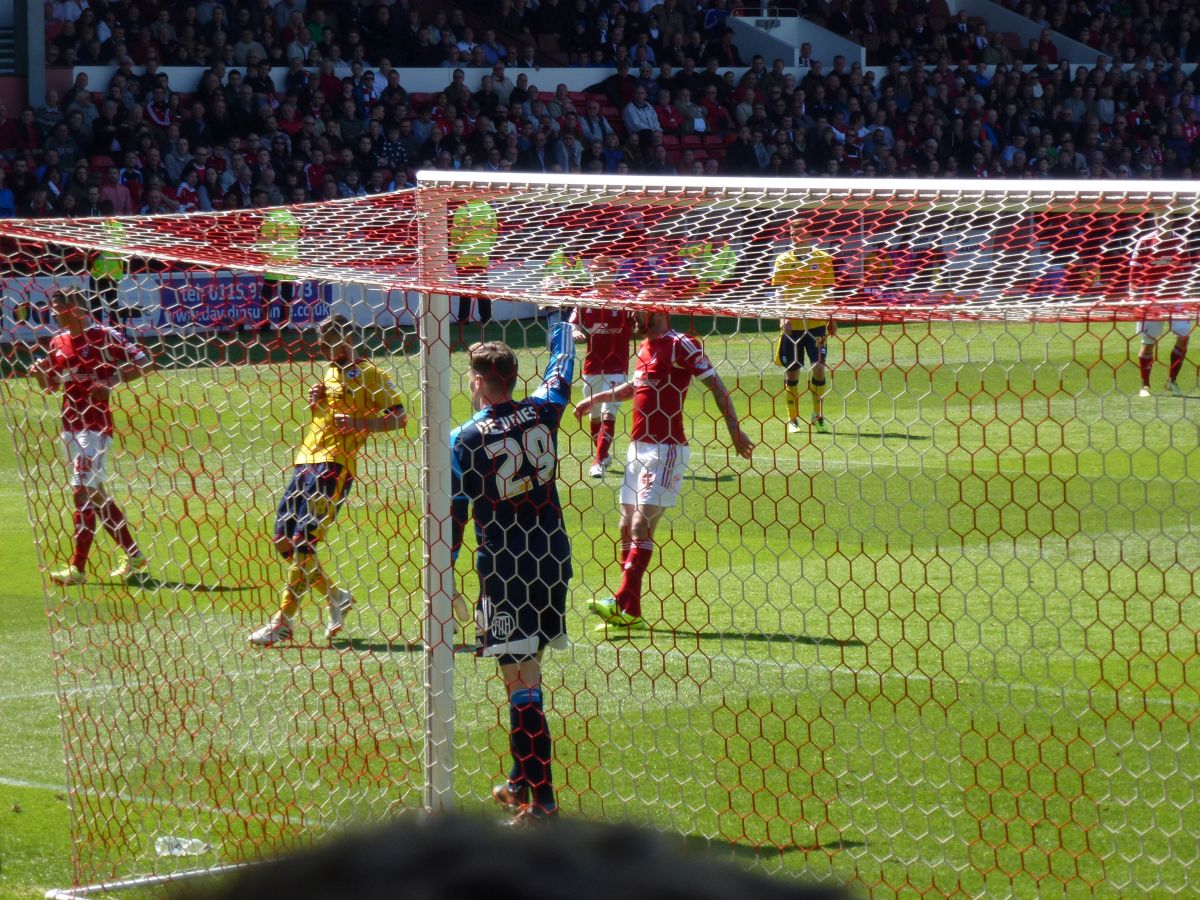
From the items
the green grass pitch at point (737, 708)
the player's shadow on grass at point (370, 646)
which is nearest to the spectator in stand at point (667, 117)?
the green grass pitch at point (737, 708)

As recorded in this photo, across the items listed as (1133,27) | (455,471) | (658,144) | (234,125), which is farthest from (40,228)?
(1133,27)

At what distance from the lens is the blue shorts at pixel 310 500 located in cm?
816

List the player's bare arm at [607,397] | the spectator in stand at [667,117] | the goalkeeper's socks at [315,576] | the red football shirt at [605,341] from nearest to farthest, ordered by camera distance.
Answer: the goalkeeper's socks at [315,576] → the player's bare arm at [607,397] → the red football shirt at [605,341] → the spectator in stand at [667,117]

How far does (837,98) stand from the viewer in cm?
3241

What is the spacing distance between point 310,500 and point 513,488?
207cm

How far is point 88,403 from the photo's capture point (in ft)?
29.4

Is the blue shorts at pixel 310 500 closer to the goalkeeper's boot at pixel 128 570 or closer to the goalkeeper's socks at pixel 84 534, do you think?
the goalkeeper's socks at pixel 84 534

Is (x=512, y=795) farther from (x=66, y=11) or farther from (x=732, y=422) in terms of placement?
(x=66, y=11)

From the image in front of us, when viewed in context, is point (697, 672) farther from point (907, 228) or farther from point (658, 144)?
point (658, 144)

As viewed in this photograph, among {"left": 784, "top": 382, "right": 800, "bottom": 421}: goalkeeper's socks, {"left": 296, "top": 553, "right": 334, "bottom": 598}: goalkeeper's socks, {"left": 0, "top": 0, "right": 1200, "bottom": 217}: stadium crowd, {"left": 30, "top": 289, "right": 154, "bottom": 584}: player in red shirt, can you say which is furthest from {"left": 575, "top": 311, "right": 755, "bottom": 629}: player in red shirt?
{"left": 0, "top": 0, "right": 1200, "bottom": 217}: stadium crowd

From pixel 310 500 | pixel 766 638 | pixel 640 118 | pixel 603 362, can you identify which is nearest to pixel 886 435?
pixel 603 362

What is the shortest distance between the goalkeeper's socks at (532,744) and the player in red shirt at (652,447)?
284cm

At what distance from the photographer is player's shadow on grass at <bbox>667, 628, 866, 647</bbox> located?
8828 mm

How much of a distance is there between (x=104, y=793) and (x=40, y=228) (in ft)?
7.08
